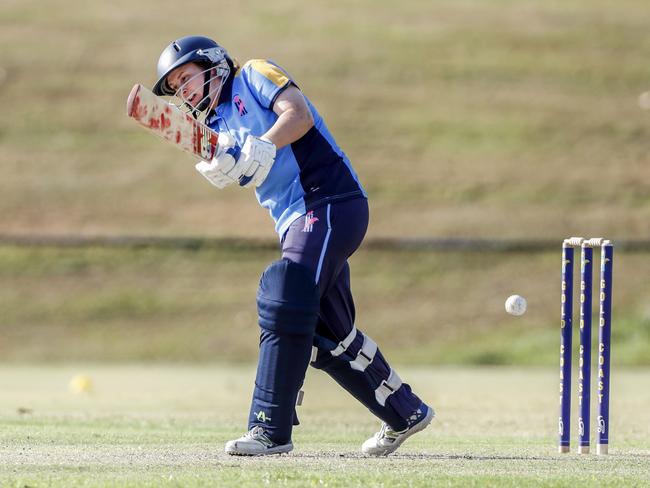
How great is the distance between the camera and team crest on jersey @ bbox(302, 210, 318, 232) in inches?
211

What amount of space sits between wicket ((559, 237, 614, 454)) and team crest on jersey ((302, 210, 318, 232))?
1080mm

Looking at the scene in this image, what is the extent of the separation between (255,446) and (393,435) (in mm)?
734

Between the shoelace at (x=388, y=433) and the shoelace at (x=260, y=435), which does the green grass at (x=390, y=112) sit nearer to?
the shoelace at (x=388, y=433)

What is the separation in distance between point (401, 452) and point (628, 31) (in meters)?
25.0

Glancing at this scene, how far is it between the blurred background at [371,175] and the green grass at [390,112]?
5cm

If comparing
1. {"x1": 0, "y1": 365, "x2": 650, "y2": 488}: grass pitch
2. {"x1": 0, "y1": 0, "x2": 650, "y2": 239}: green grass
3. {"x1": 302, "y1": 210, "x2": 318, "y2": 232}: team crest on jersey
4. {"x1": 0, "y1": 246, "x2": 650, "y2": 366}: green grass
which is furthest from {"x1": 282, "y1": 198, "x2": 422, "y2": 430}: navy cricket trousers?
{"x1": 0, "y1": 0, "x2": 650, "y2": 239}: green grass

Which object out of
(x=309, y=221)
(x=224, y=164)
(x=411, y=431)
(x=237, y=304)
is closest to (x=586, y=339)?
(x=411, y=431)

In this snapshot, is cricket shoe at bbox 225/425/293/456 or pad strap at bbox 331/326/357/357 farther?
pad strap at bbox 331/326/357/357

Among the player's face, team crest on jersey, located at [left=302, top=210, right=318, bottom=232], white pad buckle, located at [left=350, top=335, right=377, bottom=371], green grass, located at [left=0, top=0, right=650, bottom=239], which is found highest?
green grass, located at [left=0, top=0, right=650, bottom=239]

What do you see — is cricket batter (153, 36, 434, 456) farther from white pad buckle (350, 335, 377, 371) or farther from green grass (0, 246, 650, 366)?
green grass (0, 246, 650, 366)

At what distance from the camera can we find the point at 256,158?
5145 mm

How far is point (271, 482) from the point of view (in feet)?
14.3

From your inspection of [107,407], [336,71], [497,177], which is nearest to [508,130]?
[497,177]

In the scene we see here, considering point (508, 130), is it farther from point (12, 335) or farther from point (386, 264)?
point (12, 335)
